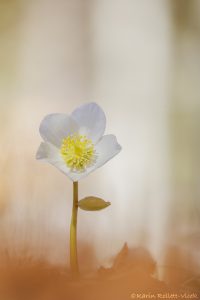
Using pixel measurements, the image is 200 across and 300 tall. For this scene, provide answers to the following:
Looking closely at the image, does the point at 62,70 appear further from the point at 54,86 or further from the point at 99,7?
the point at 99,7

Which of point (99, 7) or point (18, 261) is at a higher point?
point (99, 7)

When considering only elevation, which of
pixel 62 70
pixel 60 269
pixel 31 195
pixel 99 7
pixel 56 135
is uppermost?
pixel 99 7

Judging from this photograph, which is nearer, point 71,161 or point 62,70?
point 71,161

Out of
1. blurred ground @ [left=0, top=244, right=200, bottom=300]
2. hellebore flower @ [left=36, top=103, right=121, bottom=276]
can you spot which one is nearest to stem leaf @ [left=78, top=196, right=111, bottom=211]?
hellebore flower @ [left=36, top=103, right=121, bottom=276]

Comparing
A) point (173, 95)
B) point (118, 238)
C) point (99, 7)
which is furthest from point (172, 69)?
point (118, 238)

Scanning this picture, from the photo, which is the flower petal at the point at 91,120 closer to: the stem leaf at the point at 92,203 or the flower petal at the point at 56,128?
the flower petal at the point at 56,128

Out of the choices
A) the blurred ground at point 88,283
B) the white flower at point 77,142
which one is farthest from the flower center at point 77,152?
the blurred ground at point 88,283
